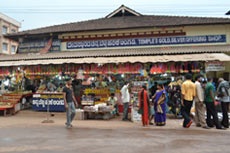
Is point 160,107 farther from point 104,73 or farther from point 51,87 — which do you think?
point 51,87

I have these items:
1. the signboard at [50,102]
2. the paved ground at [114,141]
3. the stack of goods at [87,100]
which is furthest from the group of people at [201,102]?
the signboard at [50,102]

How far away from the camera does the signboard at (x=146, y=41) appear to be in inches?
522

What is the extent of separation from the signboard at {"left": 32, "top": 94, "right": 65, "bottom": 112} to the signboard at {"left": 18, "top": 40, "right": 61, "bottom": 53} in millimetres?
4496

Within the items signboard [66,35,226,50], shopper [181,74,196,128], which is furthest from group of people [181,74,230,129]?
signboard [66,35,226,50]

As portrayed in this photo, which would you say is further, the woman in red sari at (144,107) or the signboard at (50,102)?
the signboard at (50,102)

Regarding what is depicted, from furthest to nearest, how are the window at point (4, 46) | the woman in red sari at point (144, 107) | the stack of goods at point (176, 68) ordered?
the window at point (4, 46)
the stack of goods at point (176, 68)
the woman in red sari at point (144, 107)

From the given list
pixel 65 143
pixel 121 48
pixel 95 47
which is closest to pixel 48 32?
pixel 95 47

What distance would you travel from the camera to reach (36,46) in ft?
50.4

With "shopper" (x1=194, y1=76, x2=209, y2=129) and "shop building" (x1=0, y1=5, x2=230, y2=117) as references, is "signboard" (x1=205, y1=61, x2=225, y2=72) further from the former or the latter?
"shopper" (x1=194, y1=76, x2=209, y2=129)

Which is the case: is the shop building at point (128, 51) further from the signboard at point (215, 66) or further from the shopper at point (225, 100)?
the shopper at point (225, 100)

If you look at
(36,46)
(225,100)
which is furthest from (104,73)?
(36,46)

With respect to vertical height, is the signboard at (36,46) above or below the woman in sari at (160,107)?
above

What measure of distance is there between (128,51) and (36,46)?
7.26m

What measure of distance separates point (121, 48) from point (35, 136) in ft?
29.3
